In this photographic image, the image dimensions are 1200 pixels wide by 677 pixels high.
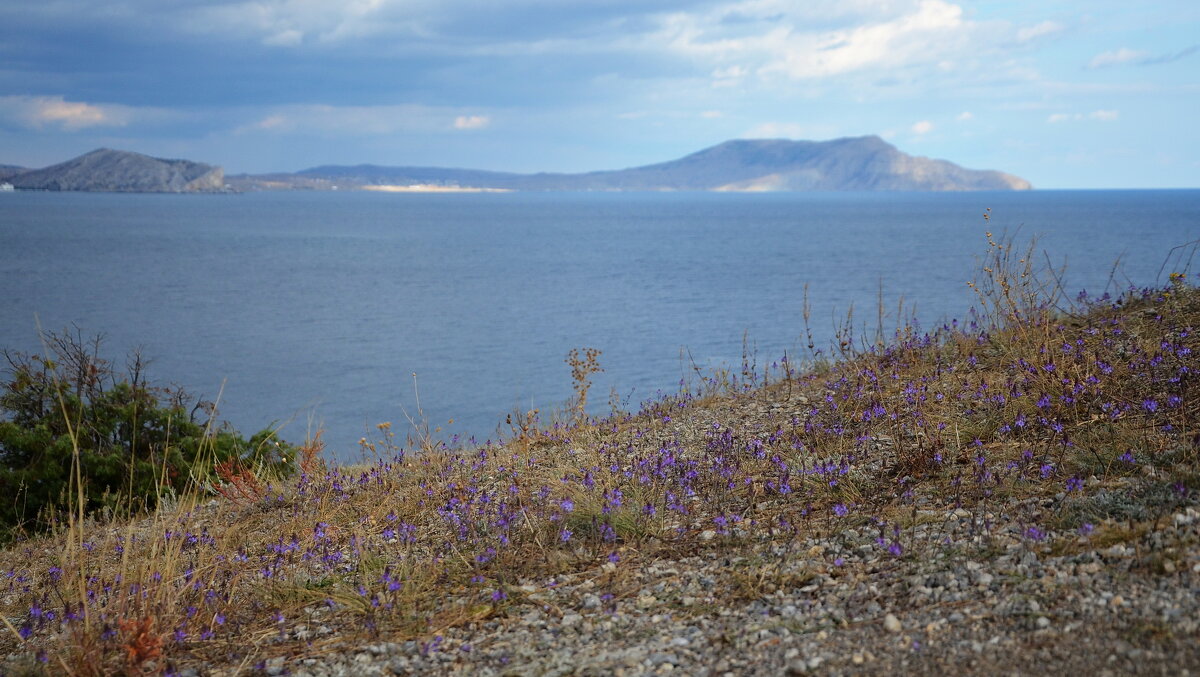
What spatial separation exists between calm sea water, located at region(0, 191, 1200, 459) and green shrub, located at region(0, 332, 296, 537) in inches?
151

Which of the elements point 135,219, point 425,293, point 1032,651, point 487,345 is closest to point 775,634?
point 1032,651

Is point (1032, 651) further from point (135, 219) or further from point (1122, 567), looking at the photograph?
point (135, 219)

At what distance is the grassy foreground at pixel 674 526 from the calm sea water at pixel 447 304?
2777 mm

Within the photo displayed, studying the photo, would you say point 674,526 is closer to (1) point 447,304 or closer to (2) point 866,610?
(2) point 866,610

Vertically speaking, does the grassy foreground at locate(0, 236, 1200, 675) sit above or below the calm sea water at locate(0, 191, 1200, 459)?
above

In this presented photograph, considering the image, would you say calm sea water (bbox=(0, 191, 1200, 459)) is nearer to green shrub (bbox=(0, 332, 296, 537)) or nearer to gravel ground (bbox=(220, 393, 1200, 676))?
green shrub (bbox=(0, 332, 296, 537))

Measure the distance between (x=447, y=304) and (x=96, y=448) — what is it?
101ft

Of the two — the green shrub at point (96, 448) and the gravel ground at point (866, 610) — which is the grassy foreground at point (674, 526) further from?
the green shrub at point (96, 448)

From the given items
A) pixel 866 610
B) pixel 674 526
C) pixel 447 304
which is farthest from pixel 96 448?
pixel 447 304

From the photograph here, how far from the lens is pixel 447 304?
134ft

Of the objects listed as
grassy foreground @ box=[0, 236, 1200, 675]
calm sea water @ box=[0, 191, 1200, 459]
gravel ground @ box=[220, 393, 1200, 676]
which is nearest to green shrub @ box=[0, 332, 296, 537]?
grassy foreground @ box=[0, 236, 1200, 675]

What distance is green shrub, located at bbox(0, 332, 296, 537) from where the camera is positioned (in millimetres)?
9422

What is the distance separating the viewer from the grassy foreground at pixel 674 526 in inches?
156

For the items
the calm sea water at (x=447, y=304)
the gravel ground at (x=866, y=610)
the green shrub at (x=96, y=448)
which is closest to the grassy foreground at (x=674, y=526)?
the gravel ground at (x=866, y=610)
